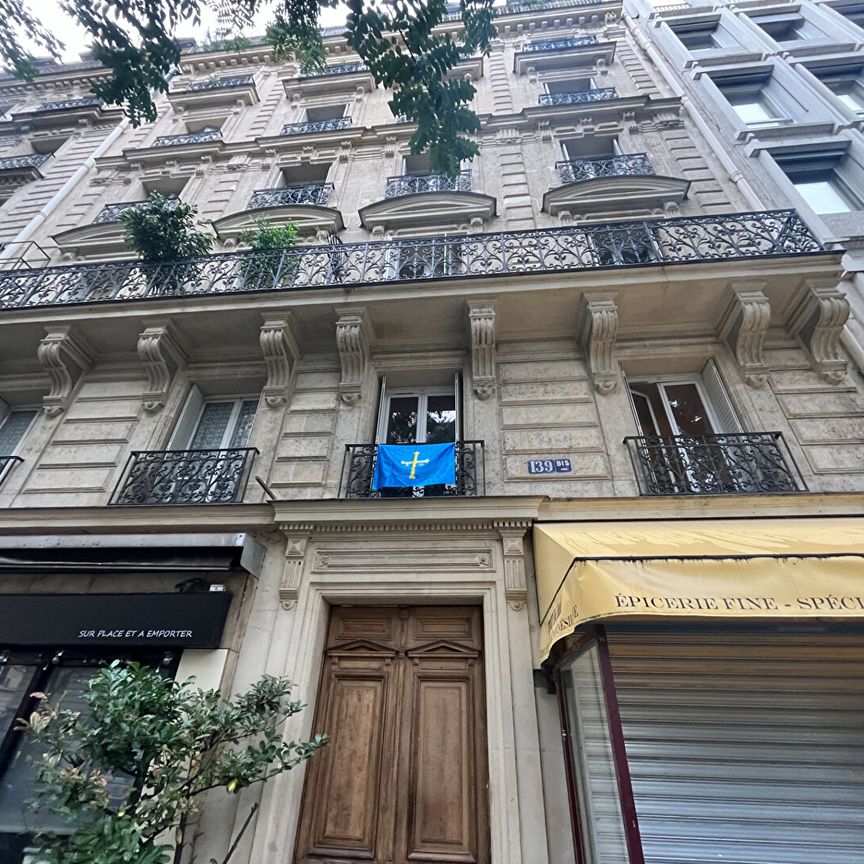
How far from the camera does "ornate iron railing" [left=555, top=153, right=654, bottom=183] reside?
9.51 meters

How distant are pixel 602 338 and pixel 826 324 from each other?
289 cm

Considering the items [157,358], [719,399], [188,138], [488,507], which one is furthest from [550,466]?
[188,138]

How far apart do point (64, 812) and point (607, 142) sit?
45.6ft

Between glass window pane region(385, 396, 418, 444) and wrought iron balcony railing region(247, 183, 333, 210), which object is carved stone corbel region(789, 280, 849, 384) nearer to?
glass window pane region(385, 396, 418, 444)

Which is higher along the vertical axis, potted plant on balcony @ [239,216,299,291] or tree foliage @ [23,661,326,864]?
potted plant on balcony @ [239,216,299,291]

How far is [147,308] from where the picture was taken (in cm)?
695

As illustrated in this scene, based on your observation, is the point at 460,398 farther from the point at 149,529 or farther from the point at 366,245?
the point at 149,529

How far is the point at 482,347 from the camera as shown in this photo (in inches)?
259

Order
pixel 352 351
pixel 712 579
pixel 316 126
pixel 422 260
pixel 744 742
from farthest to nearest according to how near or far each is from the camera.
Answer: pixel 316 126, pixel 422 260, pixel 352 351, pixel 744 742, pixel 712 579

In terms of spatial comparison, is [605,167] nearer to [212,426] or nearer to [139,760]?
[212,426]

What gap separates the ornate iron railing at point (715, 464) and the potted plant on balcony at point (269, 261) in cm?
602

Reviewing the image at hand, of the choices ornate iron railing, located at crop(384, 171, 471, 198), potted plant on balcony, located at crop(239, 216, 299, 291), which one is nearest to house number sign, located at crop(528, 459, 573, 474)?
potted plant on balcony, located at crop(239, 216, 299, 291)

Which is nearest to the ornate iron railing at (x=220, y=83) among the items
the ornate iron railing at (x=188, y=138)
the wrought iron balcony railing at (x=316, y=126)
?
the ornate iron railing at (x=188, y=138)

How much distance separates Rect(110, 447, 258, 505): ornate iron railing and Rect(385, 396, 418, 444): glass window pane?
6.41ft
